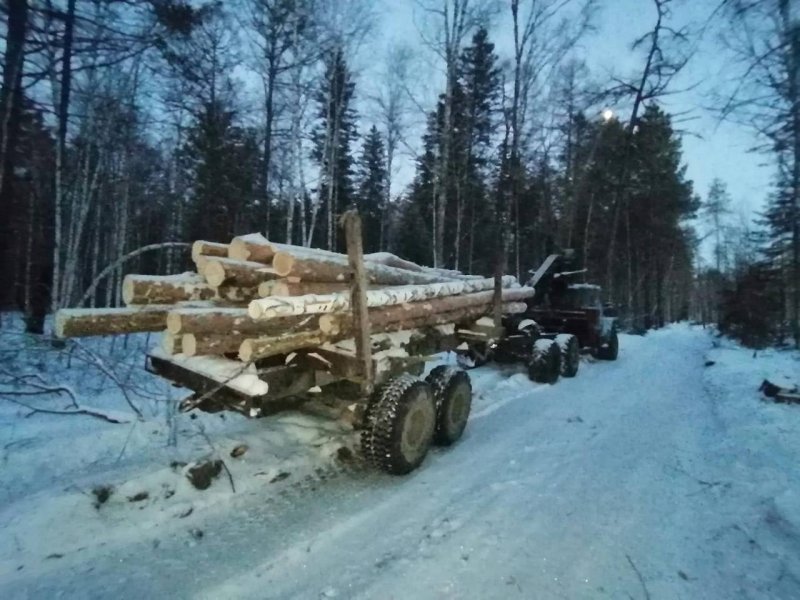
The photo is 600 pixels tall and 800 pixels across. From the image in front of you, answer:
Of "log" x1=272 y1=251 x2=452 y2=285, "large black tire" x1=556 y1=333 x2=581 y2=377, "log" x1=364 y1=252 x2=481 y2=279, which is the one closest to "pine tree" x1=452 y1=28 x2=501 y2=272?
"large black tire" x1=556 y1=333 x2=581 y2=377

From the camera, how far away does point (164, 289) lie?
4.48 m

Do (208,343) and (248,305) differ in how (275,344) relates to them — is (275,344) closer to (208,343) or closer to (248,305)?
(208,343)

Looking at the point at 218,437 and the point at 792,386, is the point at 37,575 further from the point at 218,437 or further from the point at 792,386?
the point at 792,386

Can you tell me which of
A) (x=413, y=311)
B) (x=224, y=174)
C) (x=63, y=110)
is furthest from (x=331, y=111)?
(x=413, y=311)

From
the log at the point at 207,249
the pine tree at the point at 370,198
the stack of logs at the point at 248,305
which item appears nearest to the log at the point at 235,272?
the stack of logs at the point at 248,305

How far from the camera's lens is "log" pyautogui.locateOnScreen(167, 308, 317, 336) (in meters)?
3.77

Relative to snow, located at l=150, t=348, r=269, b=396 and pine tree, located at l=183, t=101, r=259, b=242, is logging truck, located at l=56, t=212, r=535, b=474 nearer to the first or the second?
snow, located at l=150, t=348, r=269, b=396

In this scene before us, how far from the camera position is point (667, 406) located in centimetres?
725

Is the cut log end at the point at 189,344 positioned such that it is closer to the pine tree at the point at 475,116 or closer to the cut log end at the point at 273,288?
the cut log end at the point at 273,288

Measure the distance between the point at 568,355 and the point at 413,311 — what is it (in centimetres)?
545

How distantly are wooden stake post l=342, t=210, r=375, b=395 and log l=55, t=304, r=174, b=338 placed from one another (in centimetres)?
199

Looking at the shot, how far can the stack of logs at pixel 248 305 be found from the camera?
3.89 meters

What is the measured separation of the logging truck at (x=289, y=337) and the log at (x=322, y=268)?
0.05ft

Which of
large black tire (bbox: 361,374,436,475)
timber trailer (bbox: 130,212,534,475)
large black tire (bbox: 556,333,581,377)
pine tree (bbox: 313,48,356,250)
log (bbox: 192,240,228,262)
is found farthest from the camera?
pine tree (bbox: 313,48,356,250)
